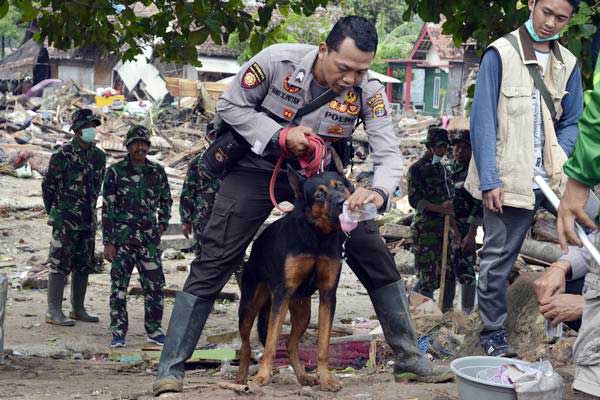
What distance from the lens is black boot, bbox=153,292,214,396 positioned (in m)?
5.67

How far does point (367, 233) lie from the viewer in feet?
18.7

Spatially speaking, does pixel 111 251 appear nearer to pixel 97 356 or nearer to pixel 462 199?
pixel 97 356

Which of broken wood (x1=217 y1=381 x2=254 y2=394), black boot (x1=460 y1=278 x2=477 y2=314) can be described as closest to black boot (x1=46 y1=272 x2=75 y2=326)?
black boot (x1=460 y1=278 x2=477 y2=314)

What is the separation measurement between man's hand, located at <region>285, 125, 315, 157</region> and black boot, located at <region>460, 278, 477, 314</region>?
5340 millimetres

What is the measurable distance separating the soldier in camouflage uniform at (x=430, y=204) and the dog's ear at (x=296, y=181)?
494cm

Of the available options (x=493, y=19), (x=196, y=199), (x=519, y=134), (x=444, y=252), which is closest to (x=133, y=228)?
(x=196, y=199)

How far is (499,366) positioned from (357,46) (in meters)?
1.78

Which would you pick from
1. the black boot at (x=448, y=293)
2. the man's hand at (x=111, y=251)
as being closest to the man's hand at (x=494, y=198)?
the black boot at (x=448, y=293)

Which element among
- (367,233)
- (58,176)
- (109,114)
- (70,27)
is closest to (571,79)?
(367,233)

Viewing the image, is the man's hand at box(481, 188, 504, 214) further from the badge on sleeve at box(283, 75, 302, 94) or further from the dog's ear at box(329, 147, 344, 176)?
the badge on sleeve at box(283, 75, 302, 94)

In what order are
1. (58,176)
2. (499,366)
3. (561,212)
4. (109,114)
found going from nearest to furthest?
(561,212), (499,366), (58,176), (109,114)

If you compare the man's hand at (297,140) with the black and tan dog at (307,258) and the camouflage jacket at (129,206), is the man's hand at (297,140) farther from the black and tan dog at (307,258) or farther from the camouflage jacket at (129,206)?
the camouflage jacket at (129,206)

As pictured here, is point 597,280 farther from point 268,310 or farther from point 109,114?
point 109,114

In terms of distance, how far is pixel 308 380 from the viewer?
5.89 m
